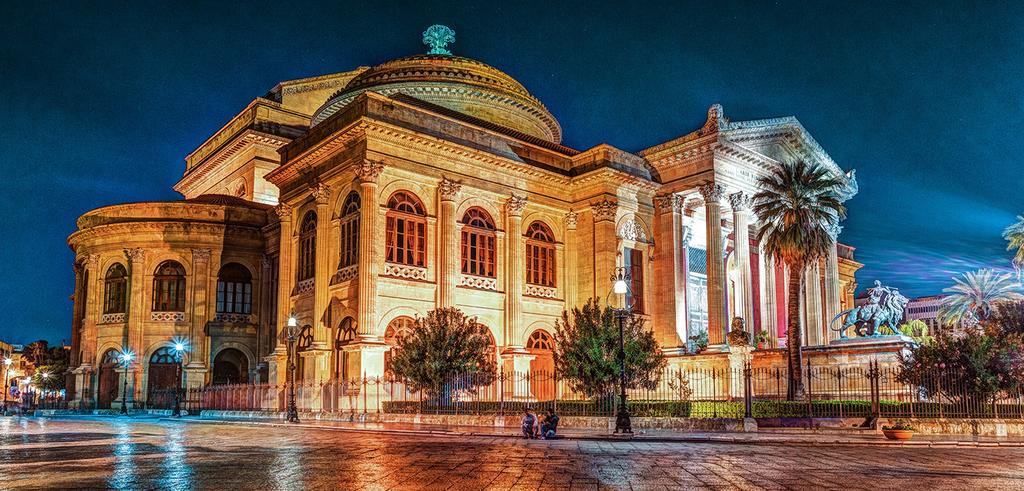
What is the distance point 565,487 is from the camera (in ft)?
32.9

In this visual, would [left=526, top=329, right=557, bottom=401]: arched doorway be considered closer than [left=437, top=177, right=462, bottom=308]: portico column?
No

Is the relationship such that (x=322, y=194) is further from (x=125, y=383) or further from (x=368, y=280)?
A: (x=125, y=383)

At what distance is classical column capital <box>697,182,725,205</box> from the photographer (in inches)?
1519

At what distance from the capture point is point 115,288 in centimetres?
4275

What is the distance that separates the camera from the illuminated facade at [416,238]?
32.9 metres

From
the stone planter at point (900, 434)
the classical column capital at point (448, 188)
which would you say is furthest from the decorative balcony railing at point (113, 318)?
the stone planter at point (900, 434)

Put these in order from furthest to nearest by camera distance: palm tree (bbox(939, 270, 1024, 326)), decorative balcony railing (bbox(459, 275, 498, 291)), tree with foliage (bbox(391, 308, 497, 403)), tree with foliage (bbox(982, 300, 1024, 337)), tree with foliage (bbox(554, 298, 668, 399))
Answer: palm tree (bbox(939, 270, 1024, 326)), tree with foliage (bbox(982, 300, 1024, 337)), decorative balcony railing (bbox(459, 275, 498, 291)), tree with foliage (bbox(391, 308, 497, 403)), tree with foliage (bbox(554, 298, 668, 399))

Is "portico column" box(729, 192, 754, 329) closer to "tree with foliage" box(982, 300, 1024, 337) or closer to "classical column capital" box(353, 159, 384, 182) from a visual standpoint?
"tree with foliage" box(982, 300, 1024, 337)

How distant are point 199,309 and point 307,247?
8802 mm

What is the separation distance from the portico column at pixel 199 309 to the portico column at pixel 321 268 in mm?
9624

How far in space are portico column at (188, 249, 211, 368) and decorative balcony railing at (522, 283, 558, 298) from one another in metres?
16.1

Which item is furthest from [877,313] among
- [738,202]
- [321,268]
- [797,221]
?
[321,268]

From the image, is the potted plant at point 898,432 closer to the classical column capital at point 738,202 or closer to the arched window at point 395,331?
the arched window at point 395,331

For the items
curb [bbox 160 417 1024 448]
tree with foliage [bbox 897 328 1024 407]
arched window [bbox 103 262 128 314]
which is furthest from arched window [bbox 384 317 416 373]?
arched window [bbox 103 262 128 314]
